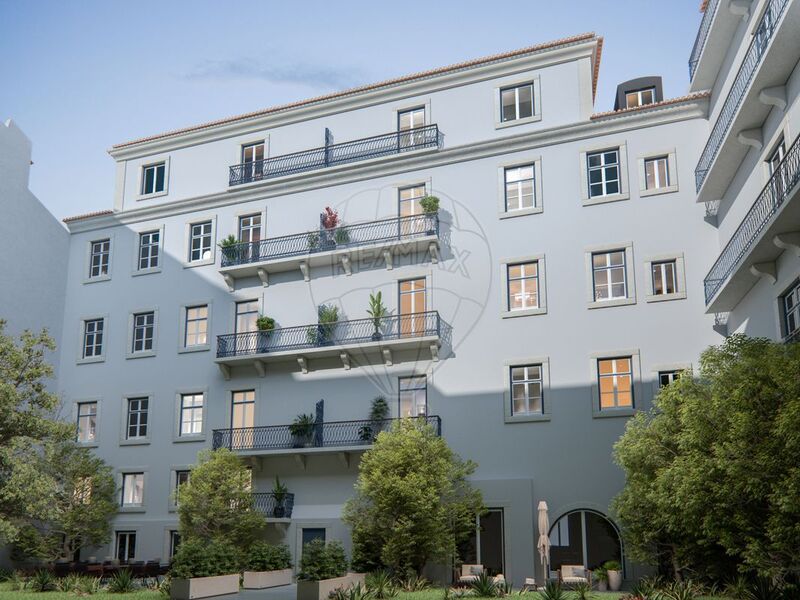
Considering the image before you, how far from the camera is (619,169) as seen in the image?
28109mm

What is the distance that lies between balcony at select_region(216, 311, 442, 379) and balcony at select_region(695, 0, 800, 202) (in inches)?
389

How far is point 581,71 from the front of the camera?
29188mm

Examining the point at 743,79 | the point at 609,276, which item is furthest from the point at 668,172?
the point at 743,79

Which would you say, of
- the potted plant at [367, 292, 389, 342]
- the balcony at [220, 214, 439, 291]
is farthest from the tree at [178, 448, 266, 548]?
the balcony at [220, 214, 439, 291]

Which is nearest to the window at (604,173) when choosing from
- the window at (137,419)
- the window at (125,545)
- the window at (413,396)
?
the window at (413,396)

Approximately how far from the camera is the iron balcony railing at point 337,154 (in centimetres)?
3125

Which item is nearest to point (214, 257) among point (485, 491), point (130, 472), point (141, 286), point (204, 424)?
point (141, 286)

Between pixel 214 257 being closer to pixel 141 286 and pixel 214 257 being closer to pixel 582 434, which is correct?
pixel 141 286

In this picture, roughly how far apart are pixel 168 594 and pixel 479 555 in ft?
31.5

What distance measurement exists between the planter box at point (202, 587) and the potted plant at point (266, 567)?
172 cm

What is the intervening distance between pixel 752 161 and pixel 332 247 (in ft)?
47.9

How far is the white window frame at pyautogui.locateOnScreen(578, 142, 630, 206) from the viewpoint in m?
27.9

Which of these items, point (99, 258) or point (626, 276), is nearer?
point (626, 276)

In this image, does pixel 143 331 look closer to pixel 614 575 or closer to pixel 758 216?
pixel 614 575
